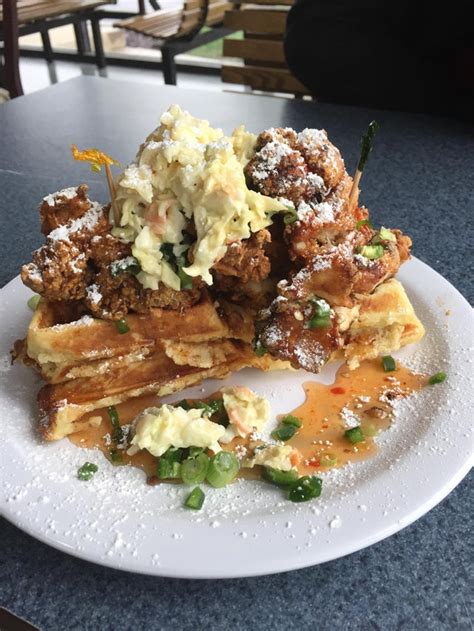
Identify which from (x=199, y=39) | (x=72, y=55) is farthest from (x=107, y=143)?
(x=72, y=55)

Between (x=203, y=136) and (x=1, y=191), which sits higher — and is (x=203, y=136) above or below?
above

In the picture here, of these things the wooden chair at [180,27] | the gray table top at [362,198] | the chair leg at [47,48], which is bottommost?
the chair leg at [47,48]

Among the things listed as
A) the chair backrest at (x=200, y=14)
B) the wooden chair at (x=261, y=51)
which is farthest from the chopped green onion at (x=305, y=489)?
the chair backrest at (x=200, y=14)

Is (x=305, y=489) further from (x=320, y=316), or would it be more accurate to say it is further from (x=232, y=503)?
(x=320, y=316)

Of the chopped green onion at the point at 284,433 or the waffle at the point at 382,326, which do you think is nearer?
the chopped green onion at the point at 284,433

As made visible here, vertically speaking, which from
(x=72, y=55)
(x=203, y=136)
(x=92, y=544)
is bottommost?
(x=72, y=55)

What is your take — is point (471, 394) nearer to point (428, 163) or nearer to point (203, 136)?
point (203, 136)

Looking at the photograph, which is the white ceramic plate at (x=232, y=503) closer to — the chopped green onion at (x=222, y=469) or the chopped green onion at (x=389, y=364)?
the chopped green onion at (x=222, y=469)

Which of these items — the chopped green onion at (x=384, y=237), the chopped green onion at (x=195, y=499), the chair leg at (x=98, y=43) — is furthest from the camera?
the chair leg at (x=98, y=43)
